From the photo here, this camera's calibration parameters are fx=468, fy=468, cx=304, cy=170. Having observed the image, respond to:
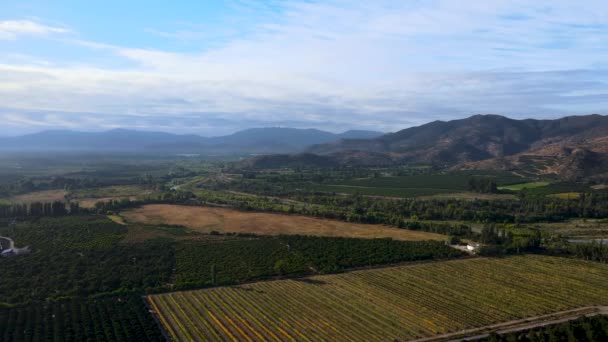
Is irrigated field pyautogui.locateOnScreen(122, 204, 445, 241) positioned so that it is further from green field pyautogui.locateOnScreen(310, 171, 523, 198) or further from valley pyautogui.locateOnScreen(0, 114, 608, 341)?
green field pyautogui.locateOnScreen(310, 171, 523, 198)

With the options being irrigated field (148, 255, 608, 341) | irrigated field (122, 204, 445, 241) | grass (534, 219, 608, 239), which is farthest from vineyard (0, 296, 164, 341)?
grass (534, 219, 608, 239)

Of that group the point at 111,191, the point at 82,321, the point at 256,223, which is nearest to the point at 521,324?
the point at 82,321

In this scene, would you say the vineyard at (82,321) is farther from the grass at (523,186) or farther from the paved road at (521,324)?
the grass at (523,186)

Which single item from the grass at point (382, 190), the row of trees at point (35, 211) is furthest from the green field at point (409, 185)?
the row of trees at point (35, 211)

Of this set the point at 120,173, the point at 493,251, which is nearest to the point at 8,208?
the point at 493,251

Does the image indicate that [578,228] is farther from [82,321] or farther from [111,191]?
[111,191]
